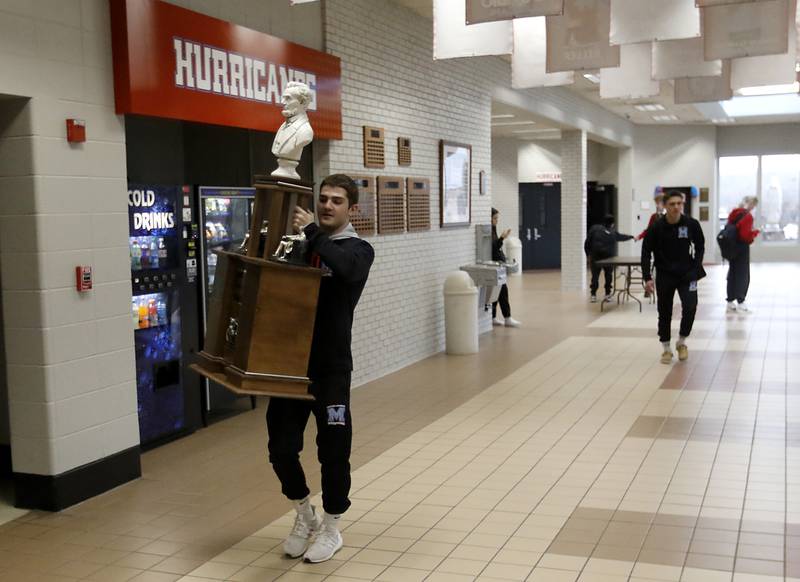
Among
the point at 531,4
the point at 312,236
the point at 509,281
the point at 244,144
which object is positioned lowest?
the point at 509,281

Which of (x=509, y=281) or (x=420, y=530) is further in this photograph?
(x=509, y=281)

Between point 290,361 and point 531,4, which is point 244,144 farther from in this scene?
point 290,361

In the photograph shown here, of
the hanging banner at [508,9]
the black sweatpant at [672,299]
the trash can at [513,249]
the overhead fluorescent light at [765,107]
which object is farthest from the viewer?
the overhead fluorescent light at [765,107]

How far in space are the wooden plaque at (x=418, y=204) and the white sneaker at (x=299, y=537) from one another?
5.59 meters

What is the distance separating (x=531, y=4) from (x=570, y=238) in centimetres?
1228

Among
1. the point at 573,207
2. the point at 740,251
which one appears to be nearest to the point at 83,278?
the point at 740,251

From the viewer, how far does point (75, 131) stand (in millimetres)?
4855

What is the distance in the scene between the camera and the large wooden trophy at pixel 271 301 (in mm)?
3652

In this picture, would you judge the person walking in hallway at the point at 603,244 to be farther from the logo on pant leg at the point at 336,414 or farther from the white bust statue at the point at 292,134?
the logo on pant leg at the point at 336,414

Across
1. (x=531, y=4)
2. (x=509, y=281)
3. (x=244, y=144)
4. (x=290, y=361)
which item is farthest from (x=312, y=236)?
(x=509, y=281)

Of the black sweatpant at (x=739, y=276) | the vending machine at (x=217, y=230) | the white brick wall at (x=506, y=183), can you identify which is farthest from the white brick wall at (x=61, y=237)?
the white brick wall at (x=506, y=183)

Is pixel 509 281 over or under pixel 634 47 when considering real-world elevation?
under

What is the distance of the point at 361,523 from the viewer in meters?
4.54

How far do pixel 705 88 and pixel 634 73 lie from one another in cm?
116
